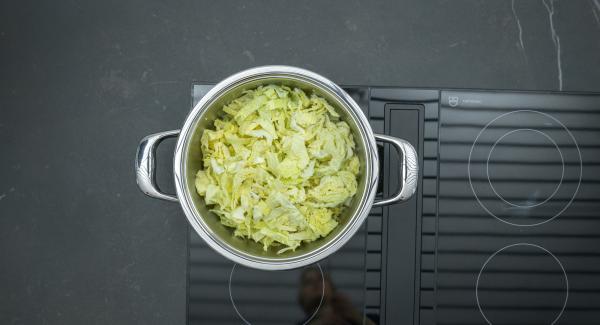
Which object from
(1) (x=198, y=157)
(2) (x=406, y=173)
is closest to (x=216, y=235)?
(1) (x=198, y=157)

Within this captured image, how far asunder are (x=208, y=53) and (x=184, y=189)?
1.30 feet

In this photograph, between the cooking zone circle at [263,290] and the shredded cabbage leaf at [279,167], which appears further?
the cooking zone circle at [263,290]

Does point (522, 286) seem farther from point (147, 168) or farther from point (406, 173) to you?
point (147, 168)

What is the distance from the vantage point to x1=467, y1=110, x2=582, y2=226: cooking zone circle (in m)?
0.99

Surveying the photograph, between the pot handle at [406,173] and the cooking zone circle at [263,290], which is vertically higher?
the pot handle at [406,173]

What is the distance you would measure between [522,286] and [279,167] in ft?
2.02

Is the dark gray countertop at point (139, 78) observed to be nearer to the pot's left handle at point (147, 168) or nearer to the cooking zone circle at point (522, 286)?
the pot's left handle at point (147, 168)

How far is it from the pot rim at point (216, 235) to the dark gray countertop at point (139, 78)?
27cm

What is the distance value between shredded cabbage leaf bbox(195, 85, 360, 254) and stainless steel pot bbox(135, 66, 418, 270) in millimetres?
19

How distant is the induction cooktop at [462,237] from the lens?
3.16 feet

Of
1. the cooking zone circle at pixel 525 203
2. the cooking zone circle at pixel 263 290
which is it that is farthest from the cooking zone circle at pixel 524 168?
the cooking zone circle at pixel 263 290

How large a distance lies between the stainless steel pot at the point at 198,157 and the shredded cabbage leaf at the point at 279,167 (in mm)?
19

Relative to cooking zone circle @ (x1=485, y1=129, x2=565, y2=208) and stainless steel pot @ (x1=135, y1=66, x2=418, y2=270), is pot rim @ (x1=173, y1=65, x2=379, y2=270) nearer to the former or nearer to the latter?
stainless steel pot @ (x1=135, y1=66, x2=418, y2=270)

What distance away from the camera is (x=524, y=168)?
1.00 meters
